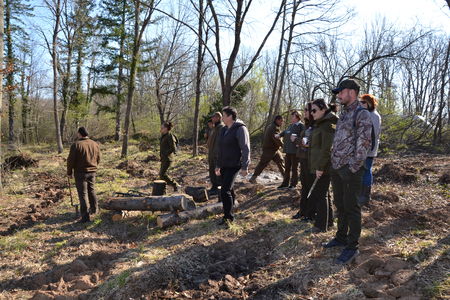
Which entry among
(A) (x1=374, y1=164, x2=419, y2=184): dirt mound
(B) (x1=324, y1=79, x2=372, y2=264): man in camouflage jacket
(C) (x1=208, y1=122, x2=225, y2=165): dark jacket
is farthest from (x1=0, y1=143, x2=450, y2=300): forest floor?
(C) (x1=208, y1=122, x2=225, y2=165): dark jacket

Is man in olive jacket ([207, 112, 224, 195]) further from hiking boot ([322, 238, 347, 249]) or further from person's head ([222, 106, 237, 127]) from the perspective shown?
hiking boot ([322, 238, 347, 249])

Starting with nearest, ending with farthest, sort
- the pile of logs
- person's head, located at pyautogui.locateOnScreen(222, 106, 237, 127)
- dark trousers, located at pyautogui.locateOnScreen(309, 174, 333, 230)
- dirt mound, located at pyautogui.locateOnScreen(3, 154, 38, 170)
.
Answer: dark trousers, located at pyautogui.locateOnScreen(309, 174, 333, 230) → person's head, located at pyautogui.locateOnScreen(222, 106, 237, 127) → the pile of logs → dirt mound, located at pyautogui.locateOnScreen(3, 154, 38, 170)

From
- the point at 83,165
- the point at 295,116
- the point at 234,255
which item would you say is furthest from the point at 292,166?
the point at 83,165

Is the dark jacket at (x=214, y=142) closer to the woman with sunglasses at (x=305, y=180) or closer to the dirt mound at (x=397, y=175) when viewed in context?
the woman with sunglasses at (x=305, y=180)

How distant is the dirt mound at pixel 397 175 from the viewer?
27.2ft

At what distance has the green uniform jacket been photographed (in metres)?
4.41

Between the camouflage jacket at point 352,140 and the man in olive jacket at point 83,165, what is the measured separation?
499 cm

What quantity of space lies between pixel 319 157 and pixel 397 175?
17.7ft

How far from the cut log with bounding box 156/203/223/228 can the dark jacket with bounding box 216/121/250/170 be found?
146 cm

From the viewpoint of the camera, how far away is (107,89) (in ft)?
73.3

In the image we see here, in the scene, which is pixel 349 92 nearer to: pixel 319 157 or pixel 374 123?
pixel 319 157

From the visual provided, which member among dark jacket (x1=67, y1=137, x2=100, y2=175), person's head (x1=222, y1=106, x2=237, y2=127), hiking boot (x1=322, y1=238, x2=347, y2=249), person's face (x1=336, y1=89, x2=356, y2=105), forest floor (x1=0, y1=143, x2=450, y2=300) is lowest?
forest floor (x1=0, y1=143, x2=450, y2=300)

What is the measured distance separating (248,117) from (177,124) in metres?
6.13

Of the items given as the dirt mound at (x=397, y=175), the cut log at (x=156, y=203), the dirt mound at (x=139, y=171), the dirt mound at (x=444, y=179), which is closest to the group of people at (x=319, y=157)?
the cut log at (x=156, y=203)
